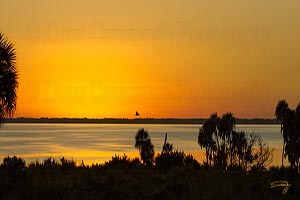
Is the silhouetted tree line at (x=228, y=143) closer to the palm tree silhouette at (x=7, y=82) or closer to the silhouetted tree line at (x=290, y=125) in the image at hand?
the silhouetted tree line at (x=290, y=125)

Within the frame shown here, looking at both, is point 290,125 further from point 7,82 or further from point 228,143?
point 7,82

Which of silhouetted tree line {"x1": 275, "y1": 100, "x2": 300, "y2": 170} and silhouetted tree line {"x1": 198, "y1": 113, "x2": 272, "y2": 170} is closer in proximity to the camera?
silhouetted tree line {"x1": 275, "y1": 100, "x2": 300, "y2": 170}

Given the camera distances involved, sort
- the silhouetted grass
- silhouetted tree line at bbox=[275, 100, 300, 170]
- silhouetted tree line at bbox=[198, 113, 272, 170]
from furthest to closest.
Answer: silhouetted tree line at bbox=[198, 113, 272, 170], silhouetted tree line at bbox=[275, 100, 300, 170], the silhouetted grass

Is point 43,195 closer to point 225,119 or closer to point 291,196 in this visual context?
point 291,196

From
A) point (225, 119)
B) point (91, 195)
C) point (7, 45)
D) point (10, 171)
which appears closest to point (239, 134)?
point (225, 119)

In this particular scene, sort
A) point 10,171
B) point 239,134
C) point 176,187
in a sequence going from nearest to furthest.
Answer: point 176,187, point 10,171, point 239,134

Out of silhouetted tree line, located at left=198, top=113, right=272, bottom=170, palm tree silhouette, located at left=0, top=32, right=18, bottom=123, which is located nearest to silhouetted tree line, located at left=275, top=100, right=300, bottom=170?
silhouetted tree line, located at left=198, top=113, right=272, bottom=170

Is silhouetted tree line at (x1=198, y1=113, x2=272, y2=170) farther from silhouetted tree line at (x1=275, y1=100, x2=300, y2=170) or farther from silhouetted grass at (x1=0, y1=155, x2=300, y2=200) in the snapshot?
silhouetted grass at (x1=0, y1=155, x2=300, y2=200)

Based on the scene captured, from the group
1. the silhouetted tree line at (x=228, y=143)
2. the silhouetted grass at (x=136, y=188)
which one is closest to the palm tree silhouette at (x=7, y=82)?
the silhouetted grass at (x=136, y=188)

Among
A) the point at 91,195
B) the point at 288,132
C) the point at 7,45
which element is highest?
the point at 7,45

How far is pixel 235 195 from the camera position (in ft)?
42.0

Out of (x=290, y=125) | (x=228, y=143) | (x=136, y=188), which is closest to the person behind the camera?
(x=136, y=188)

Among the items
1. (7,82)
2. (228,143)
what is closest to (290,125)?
(228,143)

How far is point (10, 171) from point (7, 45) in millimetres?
7178
